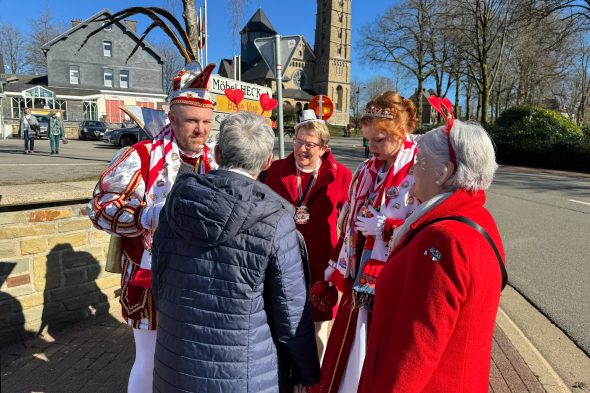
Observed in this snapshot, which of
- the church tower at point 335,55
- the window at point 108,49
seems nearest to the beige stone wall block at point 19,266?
the window at point 108,49

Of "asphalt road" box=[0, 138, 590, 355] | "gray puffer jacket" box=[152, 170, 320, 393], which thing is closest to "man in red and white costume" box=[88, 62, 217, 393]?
"gray puffer jacket" box=[152, 170, 320, 393]

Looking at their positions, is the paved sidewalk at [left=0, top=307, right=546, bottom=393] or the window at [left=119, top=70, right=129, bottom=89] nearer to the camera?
the paved sidewalk at [left=0, top=307, right=546, bottom=393]

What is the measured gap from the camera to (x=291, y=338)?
5.59 ft

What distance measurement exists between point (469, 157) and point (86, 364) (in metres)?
3.29

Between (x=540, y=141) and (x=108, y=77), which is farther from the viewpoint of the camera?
(x=108, y=77)

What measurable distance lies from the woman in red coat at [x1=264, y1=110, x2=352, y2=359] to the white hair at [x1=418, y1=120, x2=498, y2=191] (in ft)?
5.06

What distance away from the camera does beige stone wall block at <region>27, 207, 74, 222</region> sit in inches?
138

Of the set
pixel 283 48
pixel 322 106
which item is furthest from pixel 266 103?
pixel 283 48

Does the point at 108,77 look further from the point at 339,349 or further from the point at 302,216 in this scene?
the point at 339,349

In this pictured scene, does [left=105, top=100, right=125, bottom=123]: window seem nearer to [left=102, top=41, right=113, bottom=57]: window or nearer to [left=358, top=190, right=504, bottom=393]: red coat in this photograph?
[left=102, top=41, right=113, bottom=57]: window

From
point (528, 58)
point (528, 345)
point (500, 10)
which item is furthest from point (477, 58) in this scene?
point (528, 345)

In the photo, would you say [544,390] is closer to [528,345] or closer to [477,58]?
[528,345]

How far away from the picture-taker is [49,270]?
12.0 ft

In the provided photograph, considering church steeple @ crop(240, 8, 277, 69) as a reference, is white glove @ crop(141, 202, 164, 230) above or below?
below
